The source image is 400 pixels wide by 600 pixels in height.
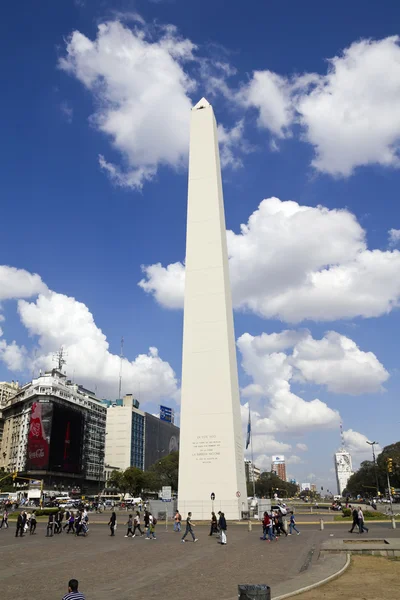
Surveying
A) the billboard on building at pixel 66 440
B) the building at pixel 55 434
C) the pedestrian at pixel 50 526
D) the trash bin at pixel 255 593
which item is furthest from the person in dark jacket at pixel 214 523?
the billboard on building at pixel 66 440

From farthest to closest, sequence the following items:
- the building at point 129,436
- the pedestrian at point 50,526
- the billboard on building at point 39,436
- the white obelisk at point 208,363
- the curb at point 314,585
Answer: the building at point 129,436 < the billboard on building at point 39,436 < the white obelisk at point 208,363 < the pedestrian at point 50,526 < the curb at point 314,585

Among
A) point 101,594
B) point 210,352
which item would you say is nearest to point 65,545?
point 101,594

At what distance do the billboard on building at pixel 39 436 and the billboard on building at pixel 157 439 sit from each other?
181ft

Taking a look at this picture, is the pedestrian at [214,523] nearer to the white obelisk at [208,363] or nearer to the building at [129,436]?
the white obelisk at [208,363]

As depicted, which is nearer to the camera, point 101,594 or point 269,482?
point 101,594

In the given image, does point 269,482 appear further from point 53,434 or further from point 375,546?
point 375,546

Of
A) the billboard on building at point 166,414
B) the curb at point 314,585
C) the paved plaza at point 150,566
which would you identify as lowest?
the paved plaza at point 150,566

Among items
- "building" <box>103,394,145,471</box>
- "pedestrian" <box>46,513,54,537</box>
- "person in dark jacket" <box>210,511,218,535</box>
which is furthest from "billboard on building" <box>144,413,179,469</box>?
"person in dark jacket" <box>210,511,218,535</box>

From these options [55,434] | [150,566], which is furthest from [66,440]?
[150,566]

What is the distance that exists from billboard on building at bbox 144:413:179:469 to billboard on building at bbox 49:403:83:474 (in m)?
42.5

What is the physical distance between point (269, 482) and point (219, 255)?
146 metres

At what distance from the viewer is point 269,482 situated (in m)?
172

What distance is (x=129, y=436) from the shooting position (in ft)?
482

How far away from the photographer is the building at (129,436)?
482 ft
